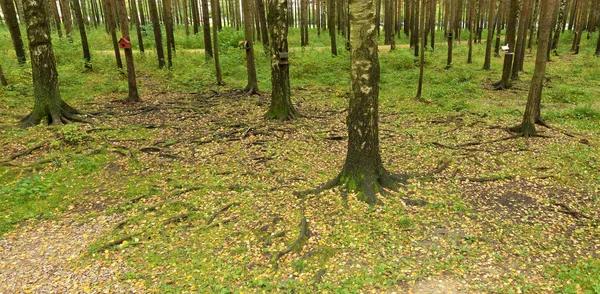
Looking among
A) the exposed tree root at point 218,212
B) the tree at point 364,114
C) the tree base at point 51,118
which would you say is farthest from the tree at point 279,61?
the tree base at point 51,118

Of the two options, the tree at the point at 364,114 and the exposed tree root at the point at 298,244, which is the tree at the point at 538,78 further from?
the exposed tree root at the point at 298,244

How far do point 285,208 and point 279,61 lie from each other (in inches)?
227

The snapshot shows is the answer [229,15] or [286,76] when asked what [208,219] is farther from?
[229,15]

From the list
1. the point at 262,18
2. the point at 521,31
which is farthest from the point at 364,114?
the point at 262,18

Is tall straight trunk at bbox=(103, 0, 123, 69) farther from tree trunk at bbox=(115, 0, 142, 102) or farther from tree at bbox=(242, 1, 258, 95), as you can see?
tree at bbox=(242, 1, 258, 95)

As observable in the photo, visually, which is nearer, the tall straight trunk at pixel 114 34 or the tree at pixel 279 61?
the tree at pixel 279 61

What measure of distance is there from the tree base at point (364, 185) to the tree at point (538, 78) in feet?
16.2

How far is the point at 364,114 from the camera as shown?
5805 millimetres

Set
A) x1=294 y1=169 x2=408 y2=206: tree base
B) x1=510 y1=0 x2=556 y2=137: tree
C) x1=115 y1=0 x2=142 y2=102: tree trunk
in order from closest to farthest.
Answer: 1. x1=294 y1=169 x2=408 y2=206: tree base
2. x1=510 y1=0 x2=556 y2=137: tree
3. x1=115 y1=0 x2=142 y2=102: tree trunk

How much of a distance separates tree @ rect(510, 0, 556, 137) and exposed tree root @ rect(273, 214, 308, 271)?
6.97 metres

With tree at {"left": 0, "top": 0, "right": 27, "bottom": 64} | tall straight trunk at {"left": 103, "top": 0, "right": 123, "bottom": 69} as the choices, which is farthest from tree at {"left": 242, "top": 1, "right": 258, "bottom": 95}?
tree at {"left": 0, "top": 0, "right": 27, "bottom": 64}

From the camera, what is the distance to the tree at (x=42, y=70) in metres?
8.89

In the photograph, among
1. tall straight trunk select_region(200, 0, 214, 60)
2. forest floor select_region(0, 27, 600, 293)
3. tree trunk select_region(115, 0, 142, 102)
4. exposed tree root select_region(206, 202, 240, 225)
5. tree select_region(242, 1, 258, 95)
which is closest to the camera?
forest floor select_region(0, 27, 600, 293)

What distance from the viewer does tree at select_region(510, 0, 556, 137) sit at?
843 cm
